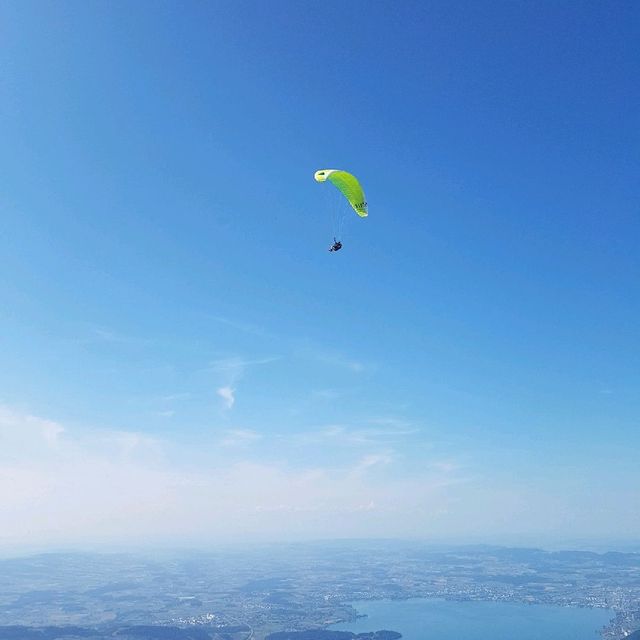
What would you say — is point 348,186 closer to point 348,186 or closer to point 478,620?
point 348,186

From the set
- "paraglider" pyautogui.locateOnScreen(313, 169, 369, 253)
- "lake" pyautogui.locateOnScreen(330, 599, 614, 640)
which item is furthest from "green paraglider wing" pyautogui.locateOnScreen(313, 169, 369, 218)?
"lake" pyautogui.locateOnScreen(330, 599, 614, 640)

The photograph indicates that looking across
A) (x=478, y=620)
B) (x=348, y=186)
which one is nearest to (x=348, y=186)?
(x=348, y=186)

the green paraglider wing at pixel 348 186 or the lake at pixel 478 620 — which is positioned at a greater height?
the green paraglider wing at pixel 348 186

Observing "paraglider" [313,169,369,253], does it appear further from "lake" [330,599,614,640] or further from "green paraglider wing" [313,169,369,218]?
"lake" [330,599,614,640]

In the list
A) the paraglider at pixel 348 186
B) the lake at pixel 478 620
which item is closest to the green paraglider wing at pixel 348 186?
the paraglider at pixel 348 186

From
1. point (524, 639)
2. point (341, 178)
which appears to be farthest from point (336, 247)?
point (524, 639)

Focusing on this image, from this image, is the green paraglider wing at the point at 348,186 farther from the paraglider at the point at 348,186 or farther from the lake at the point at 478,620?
the lake at the point at 478,620

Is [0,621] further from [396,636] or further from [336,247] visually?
[336,247]
